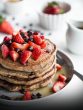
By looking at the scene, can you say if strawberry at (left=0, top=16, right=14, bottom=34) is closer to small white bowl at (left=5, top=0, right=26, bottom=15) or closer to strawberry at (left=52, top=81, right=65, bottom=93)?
small white bowl at (left=5, top=0, right=26, bottom=15)

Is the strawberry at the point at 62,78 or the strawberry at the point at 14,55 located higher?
the strawberry at the point at 14,55

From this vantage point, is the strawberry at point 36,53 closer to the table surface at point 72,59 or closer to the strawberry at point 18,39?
the strawberry at point 18,39

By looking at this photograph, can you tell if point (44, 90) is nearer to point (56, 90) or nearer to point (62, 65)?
point (56, 90)

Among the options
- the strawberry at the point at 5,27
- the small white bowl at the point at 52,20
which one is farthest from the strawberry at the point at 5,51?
the small white bowl at the point at 52,20

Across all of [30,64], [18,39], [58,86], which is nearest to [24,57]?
[30,64]

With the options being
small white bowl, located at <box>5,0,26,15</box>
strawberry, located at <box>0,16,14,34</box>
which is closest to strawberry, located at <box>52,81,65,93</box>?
strawberry, located at <box>0,16,14,34</box>
